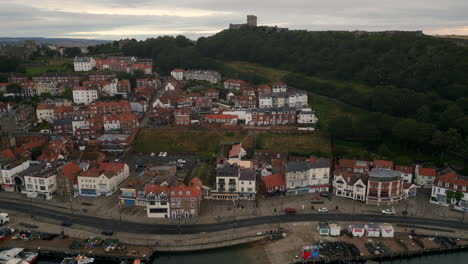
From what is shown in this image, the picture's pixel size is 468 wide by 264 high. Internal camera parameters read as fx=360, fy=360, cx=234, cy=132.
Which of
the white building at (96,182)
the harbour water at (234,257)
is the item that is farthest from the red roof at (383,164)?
the white building at (96,182)

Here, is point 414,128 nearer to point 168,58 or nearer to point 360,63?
point 360,63

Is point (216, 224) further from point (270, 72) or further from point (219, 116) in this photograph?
point (270, 72)

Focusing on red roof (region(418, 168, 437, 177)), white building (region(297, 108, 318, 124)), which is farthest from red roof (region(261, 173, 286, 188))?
white building (region(297, 108, 318, 124))

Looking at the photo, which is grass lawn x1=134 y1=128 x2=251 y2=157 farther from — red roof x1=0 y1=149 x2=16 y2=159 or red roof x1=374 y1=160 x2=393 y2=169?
red roof x1=374 y1=160 x2=393 y2=169

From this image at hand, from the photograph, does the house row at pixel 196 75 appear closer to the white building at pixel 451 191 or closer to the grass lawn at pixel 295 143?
the grass lawn at pixel 295 143

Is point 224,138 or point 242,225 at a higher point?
point 224,138

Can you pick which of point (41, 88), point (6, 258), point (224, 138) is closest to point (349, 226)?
point (224, 138)

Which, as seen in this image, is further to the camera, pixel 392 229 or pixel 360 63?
pixel 360 63
